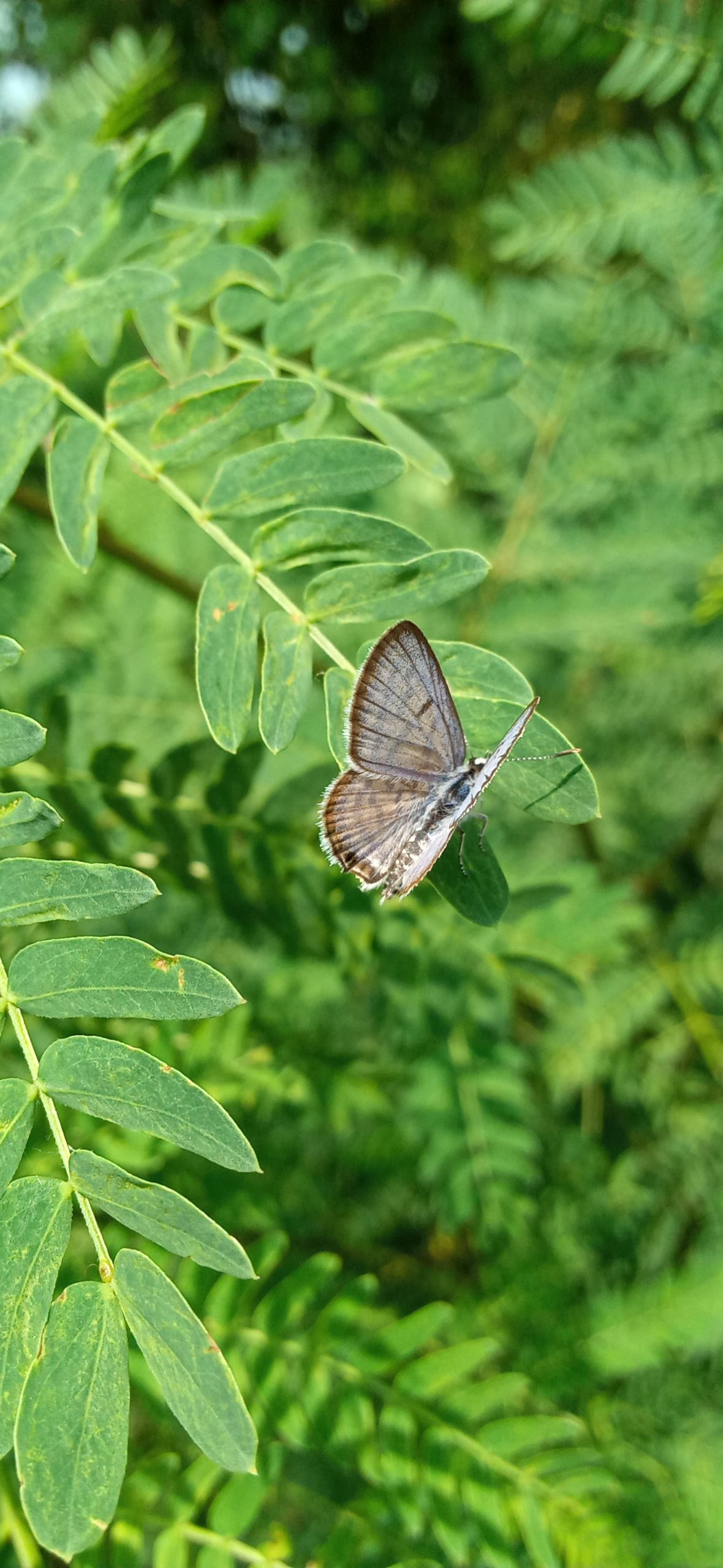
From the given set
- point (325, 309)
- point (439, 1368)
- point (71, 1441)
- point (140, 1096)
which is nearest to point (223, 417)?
point (325, 309)

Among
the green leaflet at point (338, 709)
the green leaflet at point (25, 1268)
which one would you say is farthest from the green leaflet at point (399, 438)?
the green leaflet at point (25, 1268)

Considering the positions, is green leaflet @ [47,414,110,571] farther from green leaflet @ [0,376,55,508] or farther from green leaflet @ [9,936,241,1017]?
green leaflet @ [9,936,241,1017]

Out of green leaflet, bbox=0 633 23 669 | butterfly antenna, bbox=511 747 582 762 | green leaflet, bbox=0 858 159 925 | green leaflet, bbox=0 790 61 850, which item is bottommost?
green leaflet, bbox=0 858 159 925

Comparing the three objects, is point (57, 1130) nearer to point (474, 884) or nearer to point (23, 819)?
point (23, 819)

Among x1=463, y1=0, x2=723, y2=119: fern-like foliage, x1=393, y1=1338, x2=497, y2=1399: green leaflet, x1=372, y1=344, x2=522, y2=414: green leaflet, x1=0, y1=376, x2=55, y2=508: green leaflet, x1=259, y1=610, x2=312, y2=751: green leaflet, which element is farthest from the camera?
x1=463, y1=0, x2=723, y2=119: fern-like foliage

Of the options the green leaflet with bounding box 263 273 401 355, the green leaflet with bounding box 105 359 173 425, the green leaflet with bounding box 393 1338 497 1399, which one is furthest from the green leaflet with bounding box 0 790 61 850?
the green leaflet with bounding box 393 1338 497 1399

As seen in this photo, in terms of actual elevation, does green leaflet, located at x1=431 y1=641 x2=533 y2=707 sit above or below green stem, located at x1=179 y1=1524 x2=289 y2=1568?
above

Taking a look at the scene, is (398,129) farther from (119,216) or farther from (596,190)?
(119,216)
